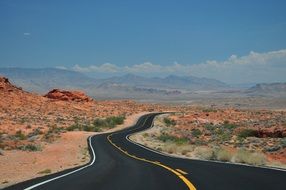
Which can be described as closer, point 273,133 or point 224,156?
point 224,156

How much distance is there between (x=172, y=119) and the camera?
8094cm

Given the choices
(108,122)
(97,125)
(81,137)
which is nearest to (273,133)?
(81,137)

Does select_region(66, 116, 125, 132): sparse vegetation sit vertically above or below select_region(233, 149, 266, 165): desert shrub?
below

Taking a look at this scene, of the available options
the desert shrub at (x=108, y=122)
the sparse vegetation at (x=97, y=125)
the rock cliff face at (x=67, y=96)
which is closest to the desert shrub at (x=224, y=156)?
the sparse vegetation at (x=97, y=125)

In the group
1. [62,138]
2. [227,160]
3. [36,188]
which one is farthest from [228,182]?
[62,138]

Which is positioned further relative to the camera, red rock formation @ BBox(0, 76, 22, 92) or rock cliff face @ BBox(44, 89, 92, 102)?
rock cliff face @ BBox(44, 89, 92, 102)

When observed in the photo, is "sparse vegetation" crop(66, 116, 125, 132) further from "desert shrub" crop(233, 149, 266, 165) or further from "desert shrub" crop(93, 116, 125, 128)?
"desert shrub" crop(233, 149, 266, 165)

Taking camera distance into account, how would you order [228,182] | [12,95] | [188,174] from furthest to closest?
[12,95] → [188,174] → [228,182]

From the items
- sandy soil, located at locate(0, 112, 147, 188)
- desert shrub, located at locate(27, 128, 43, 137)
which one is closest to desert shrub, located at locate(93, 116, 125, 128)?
desert shrub, located at locate(27, 128, 43, 137)

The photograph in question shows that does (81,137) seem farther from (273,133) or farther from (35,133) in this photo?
(273,133)

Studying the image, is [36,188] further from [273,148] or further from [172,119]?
[172,119]

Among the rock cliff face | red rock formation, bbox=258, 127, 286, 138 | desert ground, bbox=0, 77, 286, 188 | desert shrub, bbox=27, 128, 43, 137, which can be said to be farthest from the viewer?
the rock cliff face

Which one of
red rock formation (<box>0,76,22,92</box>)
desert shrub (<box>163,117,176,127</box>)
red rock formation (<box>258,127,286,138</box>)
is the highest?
red rock formation (<box>0,76,22,92</box>)

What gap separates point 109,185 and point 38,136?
37284 millimetres
